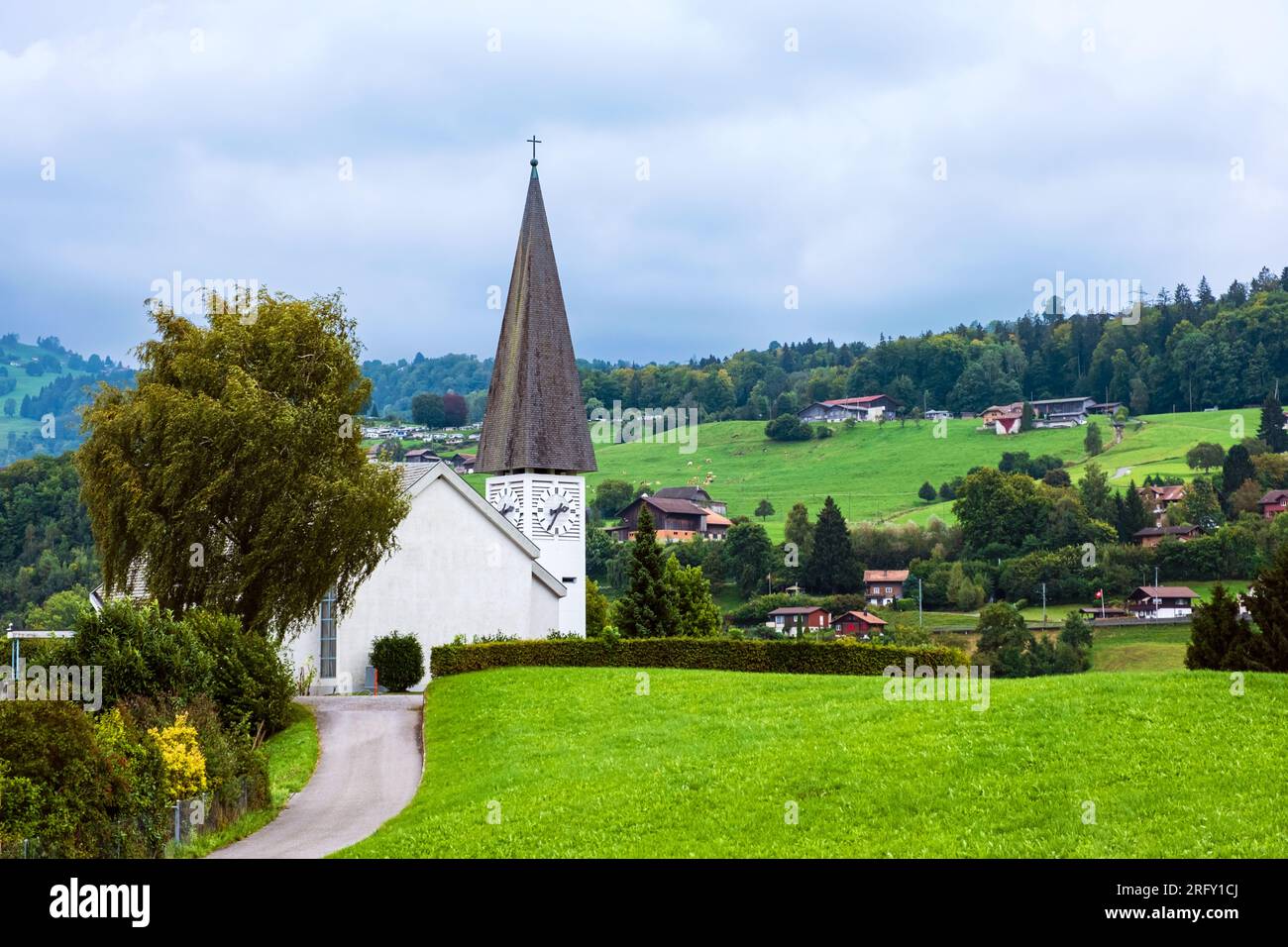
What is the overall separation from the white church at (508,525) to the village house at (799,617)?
58.2 m

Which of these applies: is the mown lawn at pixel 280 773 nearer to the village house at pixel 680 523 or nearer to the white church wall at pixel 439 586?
the white church wall at pixel 439 586

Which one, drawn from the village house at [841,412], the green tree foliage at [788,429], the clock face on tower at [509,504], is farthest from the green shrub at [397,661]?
the village house at [841,412]

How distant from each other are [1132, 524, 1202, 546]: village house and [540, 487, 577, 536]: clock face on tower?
81.4 metres

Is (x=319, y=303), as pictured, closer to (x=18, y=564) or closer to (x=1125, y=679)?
(x=1125, y=679)

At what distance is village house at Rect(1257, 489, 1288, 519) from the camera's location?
5266 inches

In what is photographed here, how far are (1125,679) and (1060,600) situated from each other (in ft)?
313

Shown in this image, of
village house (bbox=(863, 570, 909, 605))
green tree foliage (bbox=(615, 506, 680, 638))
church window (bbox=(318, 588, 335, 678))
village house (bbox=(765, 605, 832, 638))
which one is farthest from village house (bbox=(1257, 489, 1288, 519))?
church window (bbox=(318, 588, 335, 678))

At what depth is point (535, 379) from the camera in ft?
194

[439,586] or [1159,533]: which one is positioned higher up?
[439,586]

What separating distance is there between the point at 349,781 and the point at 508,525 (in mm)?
22059

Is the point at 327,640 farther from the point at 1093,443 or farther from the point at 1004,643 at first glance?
the point at 1093,443

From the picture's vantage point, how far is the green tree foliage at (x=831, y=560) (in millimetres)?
126375

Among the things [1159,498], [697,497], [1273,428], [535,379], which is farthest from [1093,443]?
[535,379]

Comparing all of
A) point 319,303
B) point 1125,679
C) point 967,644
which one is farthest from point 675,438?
point 1125,679
